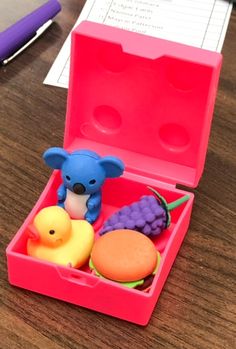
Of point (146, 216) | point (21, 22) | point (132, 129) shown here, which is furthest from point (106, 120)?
point (21, 22)

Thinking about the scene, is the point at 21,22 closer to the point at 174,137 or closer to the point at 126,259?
the point at 174,137

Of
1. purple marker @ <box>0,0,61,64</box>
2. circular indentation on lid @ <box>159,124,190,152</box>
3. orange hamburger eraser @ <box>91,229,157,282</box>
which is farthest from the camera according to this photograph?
purple marker @ <box>0,0,61,64</box>

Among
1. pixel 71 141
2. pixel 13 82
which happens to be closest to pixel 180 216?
pixel 71 141

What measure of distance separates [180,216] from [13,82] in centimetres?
33

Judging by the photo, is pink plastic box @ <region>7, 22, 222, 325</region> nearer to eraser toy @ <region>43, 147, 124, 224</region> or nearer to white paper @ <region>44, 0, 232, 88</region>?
eraser toy @ <region>43, 147, 124, 224</region>

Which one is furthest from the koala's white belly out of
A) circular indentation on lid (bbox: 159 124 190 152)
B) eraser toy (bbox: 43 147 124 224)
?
circular indentation on lid (bbox: 159 124 190 152)

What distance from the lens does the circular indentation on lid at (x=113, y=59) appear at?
63cm

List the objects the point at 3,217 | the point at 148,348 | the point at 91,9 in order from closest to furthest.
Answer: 1. the point at 148,348
2. the point at 3,217
3. the point at 91,9

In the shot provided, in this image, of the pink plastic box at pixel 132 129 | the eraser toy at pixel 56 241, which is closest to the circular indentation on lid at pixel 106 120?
the pink plastic box at pixel 132 129

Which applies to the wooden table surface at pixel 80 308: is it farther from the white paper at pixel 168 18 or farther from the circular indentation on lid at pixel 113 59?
the circular indentation on lid at pixel 113 59

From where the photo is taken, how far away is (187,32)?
887 mm

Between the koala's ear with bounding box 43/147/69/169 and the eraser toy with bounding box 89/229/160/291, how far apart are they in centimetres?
10

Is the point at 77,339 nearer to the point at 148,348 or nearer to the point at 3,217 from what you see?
the point at 148,348

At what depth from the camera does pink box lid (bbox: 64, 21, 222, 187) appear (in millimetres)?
605
